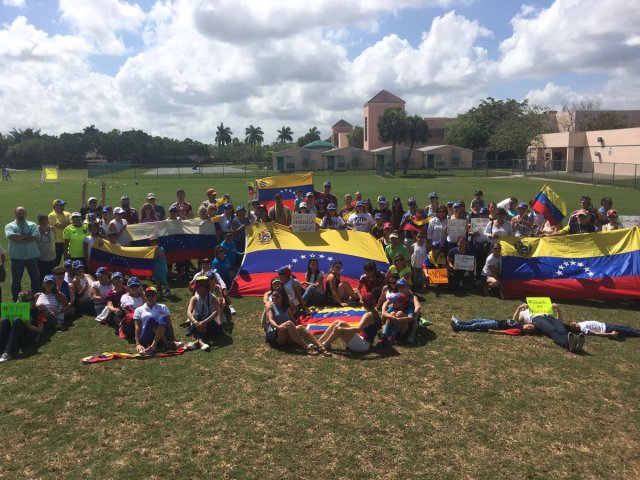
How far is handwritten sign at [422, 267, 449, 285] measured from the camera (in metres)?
11.3

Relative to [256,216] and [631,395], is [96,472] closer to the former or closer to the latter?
[631,395]

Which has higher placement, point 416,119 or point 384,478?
point 416,119

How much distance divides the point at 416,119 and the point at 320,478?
6909cm

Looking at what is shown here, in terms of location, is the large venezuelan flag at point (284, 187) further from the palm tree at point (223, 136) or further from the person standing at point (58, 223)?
the palm tree at point (223, 136)

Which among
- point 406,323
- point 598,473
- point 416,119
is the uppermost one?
point 416,119

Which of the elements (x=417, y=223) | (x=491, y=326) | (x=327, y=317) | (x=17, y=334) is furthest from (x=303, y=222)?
(x=17, y=334)

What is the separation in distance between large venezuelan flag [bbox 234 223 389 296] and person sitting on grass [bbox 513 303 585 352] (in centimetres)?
322

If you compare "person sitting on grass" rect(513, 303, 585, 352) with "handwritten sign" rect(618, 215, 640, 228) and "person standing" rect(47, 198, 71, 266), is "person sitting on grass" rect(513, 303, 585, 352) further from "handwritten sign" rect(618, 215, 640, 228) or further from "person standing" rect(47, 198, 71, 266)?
"person standing" rect(47, 198, 71, 266)

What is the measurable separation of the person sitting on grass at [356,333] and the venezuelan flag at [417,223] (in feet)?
14.8

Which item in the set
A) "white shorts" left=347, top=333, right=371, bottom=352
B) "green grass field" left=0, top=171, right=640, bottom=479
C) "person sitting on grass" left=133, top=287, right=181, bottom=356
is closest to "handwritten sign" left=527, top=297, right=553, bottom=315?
"green grass field" left=0, top=171, right=640, bottom=479

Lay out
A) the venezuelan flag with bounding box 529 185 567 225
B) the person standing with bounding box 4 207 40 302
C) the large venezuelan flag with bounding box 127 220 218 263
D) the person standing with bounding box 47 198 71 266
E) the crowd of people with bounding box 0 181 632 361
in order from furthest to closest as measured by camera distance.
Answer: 1. the venezuelan flag with bounding box 529 185 567 225
2. the large venezuelan flag with bounding box 127 220 218 263
3. the person standing with bounding box 47 198 71 266
4. the person standing with bounding box 4 207 40 302
5. the crowd of people with bounding box 0 181 632 361

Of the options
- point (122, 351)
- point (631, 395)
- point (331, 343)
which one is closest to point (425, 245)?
point (331, 343)

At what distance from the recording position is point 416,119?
69.9 meters

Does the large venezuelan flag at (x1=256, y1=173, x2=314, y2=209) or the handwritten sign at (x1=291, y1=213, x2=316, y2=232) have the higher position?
the large venezuelan flag at (x1=256, y1=173, x2=314, y2=209)
